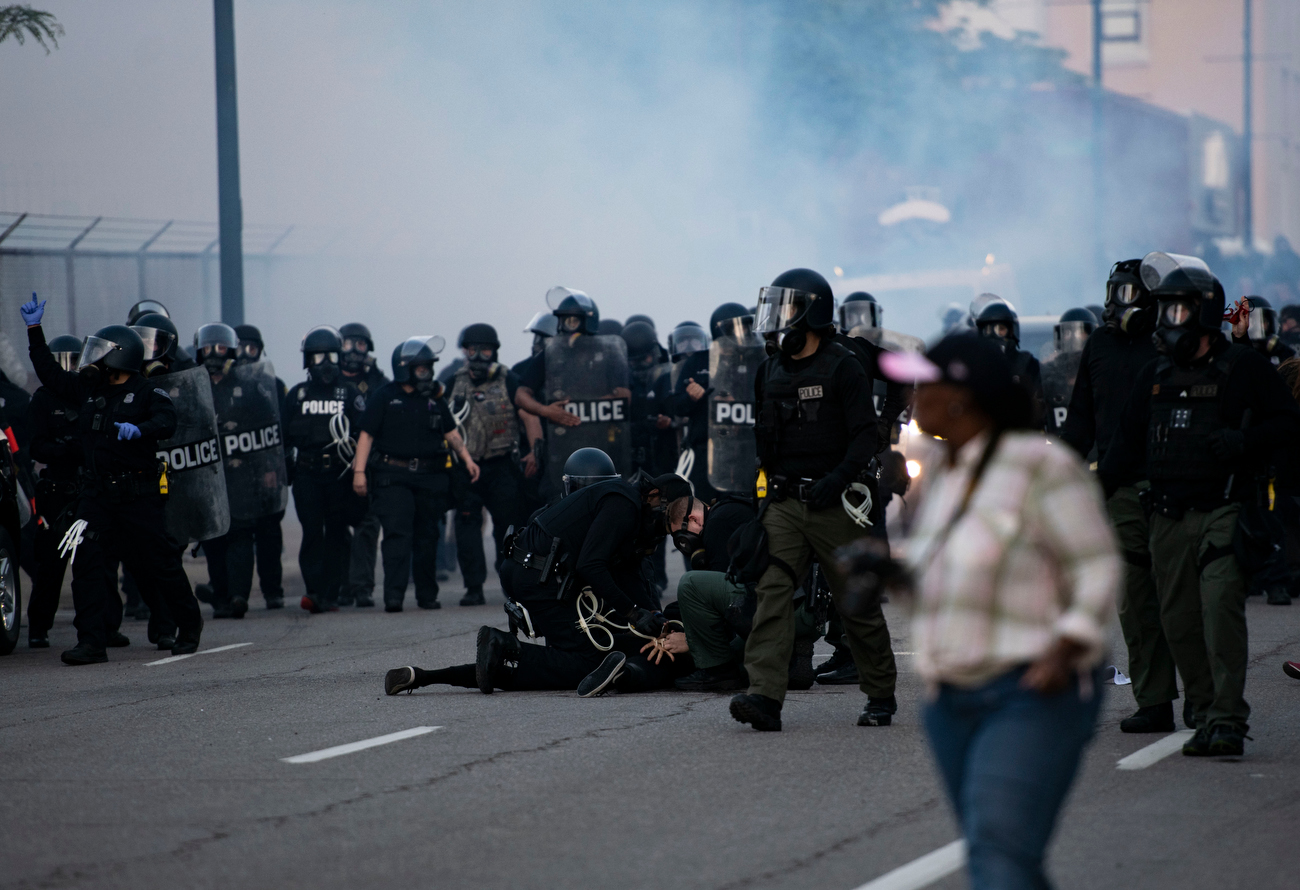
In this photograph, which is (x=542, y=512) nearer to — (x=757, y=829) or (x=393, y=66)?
(x=757, y=829)

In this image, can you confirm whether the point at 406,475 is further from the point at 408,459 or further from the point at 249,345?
the point at 249,345

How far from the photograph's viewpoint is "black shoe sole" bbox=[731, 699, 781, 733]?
22.3ft

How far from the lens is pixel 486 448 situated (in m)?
13.8

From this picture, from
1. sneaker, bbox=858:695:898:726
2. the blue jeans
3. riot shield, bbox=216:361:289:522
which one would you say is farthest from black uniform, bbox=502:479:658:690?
riot shield, bbox=216:361:289:522

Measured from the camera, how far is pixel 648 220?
120 feet

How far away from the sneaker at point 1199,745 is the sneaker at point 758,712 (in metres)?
1.60

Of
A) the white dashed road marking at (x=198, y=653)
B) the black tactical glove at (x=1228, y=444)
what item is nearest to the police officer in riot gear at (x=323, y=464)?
the white dashed road marking at (x=198, y=653)

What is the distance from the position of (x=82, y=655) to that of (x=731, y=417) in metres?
4.95

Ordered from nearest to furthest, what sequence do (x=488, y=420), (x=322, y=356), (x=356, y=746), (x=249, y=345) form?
(x=356, y=746) → (x=322, y=356) → (x=249, y=345) → (x=488, y=420)

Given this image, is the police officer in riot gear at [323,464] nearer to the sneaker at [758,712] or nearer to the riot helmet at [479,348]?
the riot helmet at [479,348]

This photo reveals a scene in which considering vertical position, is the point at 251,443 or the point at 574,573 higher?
the point at 251,443

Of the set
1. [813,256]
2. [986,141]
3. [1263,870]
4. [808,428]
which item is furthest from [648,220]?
[1263,870]

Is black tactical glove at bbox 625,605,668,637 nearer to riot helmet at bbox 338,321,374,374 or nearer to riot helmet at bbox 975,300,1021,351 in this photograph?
riot helmet at bbox 975,300,1021,351

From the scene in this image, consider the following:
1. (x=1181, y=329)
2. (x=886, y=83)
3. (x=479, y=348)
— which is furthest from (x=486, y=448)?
(x=886, y=83)
